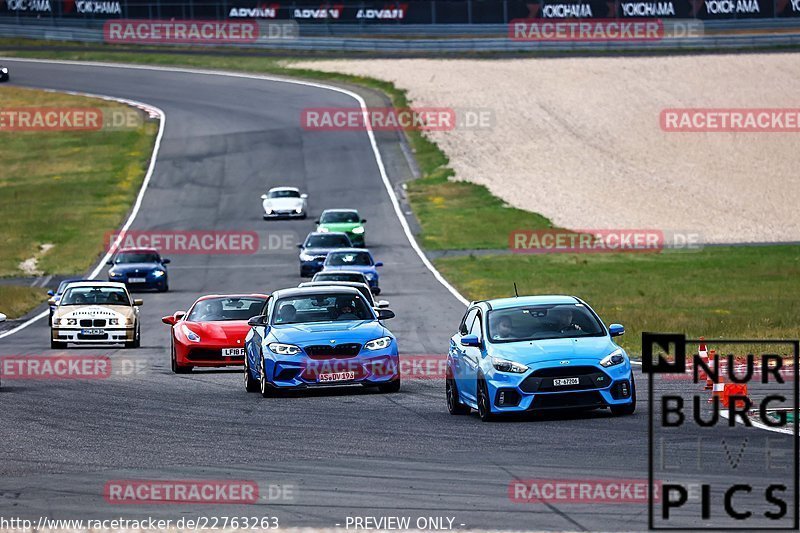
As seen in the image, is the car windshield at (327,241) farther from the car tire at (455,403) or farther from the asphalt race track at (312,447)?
the car tire at (455,403)

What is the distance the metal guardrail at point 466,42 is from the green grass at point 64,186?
7223 mm

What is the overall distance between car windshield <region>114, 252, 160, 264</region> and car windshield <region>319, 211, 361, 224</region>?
9.12 meters

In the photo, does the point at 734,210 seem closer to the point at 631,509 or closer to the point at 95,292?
the point at 95,292

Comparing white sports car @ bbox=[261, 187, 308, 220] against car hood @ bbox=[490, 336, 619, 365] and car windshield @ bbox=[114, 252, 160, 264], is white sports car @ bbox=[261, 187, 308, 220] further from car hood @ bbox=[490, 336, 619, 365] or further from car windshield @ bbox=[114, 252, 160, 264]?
car hood @ bbox=[490, 336, 619, 365]

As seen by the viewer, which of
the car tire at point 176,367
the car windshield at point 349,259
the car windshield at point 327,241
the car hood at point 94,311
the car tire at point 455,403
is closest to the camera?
the car tire at point 455,403

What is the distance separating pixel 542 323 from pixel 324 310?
4.29 m

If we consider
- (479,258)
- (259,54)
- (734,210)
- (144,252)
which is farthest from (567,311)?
(259,54)

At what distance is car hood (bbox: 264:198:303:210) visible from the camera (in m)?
60.9

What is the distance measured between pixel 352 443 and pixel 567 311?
403 centimetres

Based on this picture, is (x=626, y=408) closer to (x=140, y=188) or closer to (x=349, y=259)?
(x=349, y=259)
